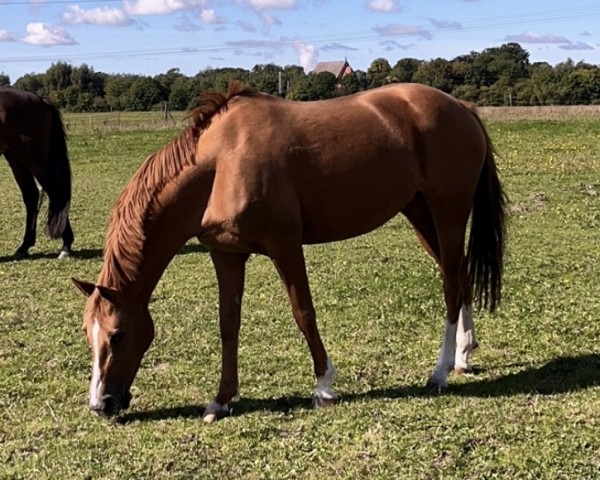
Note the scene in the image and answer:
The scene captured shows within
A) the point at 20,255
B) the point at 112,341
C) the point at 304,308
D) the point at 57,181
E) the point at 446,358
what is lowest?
the point at 20,255

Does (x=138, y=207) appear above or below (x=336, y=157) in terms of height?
below

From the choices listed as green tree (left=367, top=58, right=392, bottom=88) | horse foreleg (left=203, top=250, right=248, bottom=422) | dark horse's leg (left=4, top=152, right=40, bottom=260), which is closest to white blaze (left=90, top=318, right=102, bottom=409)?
horse foreleg (left=203, top=250, right=248, bottom=422)

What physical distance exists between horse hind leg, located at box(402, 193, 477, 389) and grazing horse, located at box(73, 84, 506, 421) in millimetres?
10

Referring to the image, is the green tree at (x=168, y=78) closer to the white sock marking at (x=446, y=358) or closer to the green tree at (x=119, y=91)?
the green tree at (x=119, y=91)

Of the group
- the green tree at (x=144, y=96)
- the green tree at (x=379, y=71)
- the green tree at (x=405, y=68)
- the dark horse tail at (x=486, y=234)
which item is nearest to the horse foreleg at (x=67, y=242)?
the dark horse tail at (x=486, y=234)

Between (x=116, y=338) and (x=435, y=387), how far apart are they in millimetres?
1936

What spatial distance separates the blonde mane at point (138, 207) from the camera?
4102mm

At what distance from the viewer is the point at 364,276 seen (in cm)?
746

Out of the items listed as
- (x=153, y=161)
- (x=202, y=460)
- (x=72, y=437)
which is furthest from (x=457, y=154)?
(x=72, y=437)

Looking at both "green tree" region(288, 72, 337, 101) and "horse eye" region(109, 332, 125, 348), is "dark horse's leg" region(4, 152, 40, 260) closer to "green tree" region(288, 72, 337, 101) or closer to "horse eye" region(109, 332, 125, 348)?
"horse eye" region(109, 332, 125, 348)

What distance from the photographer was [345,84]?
4441cm

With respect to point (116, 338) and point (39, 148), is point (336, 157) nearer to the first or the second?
point (116, 338)

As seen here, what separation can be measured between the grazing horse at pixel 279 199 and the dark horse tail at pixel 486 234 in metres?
0.09

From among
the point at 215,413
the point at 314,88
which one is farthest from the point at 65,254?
the point at 314,88
